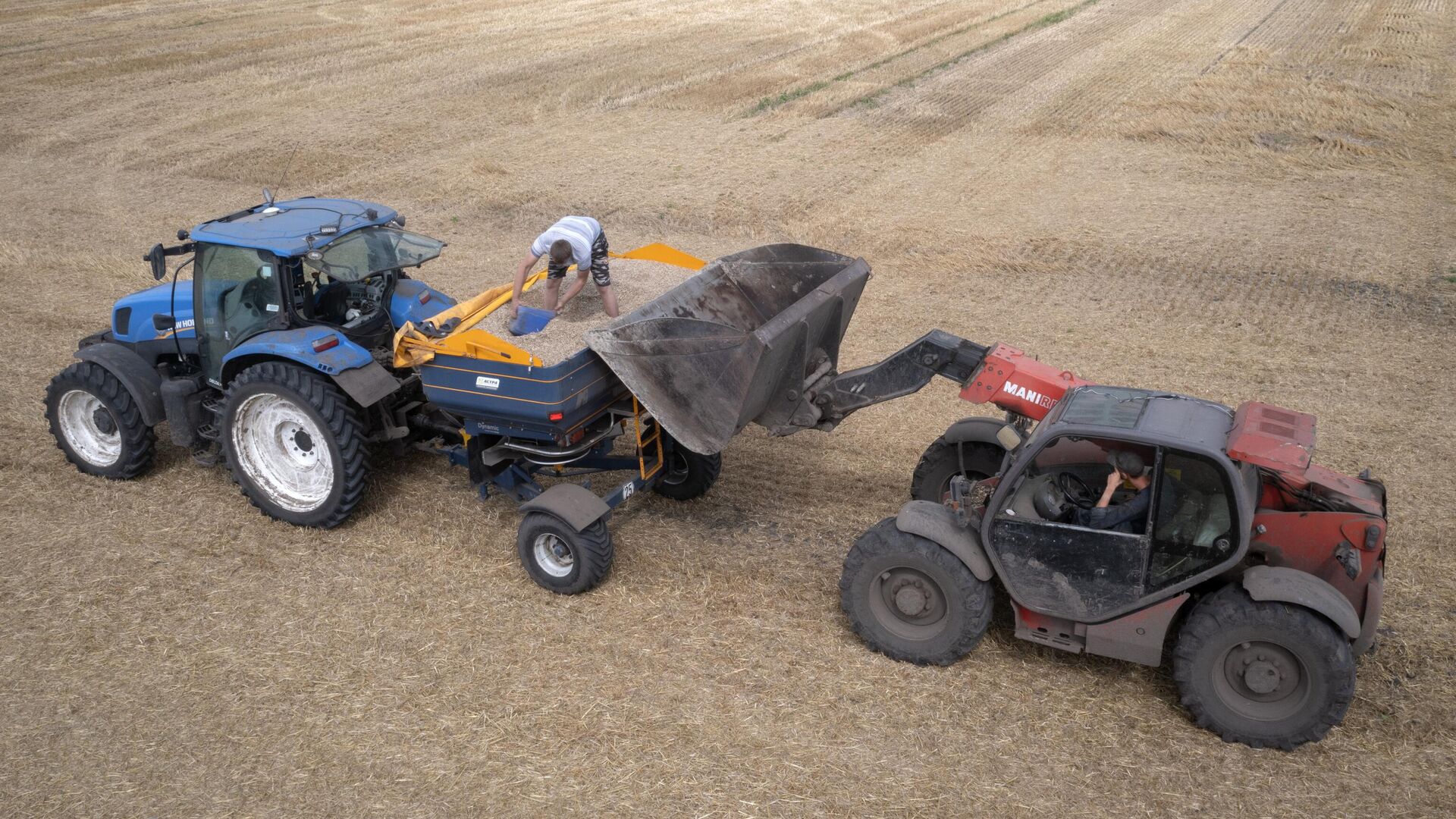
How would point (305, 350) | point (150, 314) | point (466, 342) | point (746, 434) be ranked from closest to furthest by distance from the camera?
point (466, 342), point (305, 350), point (150, 314), point (746, 434)

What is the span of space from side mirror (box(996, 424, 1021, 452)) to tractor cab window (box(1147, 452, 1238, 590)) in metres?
1.06

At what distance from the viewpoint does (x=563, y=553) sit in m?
6.81

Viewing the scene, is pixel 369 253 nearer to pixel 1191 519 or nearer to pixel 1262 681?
pixel 1191 519

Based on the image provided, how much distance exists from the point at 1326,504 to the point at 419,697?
4.86 metres

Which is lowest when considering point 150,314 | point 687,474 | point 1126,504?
point 687,474

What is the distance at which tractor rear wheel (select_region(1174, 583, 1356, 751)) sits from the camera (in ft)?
16.7

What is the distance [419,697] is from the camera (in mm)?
5914

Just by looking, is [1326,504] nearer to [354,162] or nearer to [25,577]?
[25,577]

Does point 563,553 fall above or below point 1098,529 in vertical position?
below

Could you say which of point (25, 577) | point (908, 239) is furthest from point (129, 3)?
point (25, 577)

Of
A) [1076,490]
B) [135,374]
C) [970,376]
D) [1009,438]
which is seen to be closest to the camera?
[1076,490]

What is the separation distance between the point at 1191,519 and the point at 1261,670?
0.80 m

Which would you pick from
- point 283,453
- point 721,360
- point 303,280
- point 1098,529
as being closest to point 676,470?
point 721,360

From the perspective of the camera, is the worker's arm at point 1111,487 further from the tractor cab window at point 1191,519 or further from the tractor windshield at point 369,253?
the tractor windshield at point 369,253
